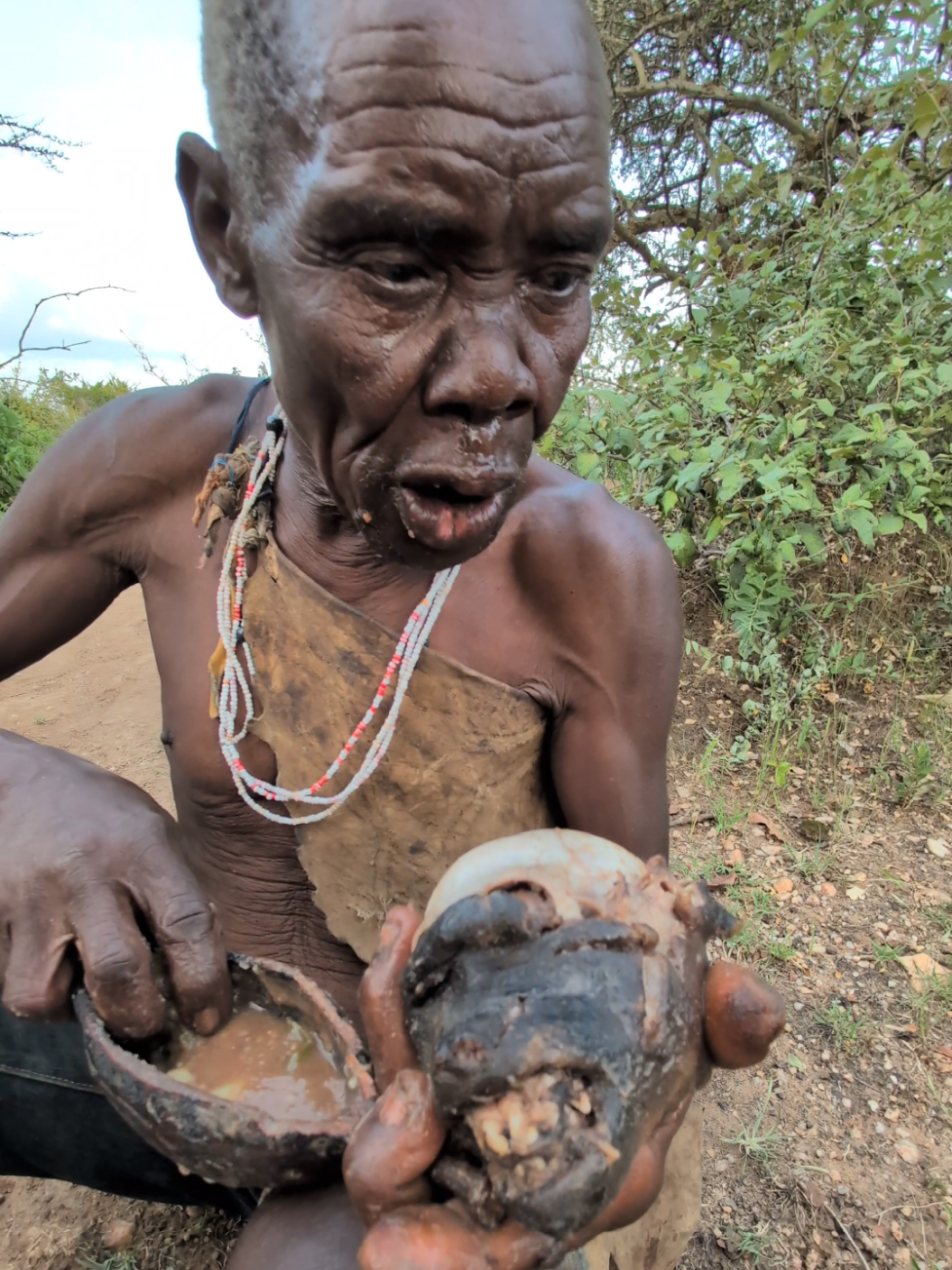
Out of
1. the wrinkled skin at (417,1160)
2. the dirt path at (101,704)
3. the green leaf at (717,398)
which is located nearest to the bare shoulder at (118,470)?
the wrinkled skin at (417,1160)

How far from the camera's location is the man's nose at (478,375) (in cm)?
104

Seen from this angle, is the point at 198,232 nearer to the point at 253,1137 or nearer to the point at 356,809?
the point at 356,809

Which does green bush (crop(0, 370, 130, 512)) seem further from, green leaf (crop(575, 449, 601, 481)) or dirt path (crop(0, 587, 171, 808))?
green leaf (crop(575, 449, 601, 481))

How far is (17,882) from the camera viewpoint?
125 cm

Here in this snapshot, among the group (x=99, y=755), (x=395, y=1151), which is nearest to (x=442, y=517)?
(x=395, y=1151)

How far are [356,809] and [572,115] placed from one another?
44.5 inches

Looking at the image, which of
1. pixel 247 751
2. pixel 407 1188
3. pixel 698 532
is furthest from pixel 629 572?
pixel 698 532

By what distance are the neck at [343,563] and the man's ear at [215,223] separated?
1.00 feet

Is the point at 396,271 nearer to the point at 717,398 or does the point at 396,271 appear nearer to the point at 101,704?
the point at 717,398

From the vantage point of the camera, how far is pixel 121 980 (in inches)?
44.8

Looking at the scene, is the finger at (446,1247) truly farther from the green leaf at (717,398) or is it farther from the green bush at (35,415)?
the green bush at (35,415)

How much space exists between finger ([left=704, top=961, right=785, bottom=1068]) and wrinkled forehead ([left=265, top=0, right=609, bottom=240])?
0.88 m

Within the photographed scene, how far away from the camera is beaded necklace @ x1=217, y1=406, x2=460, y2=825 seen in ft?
4.89

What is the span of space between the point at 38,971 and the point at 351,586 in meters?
0.77
